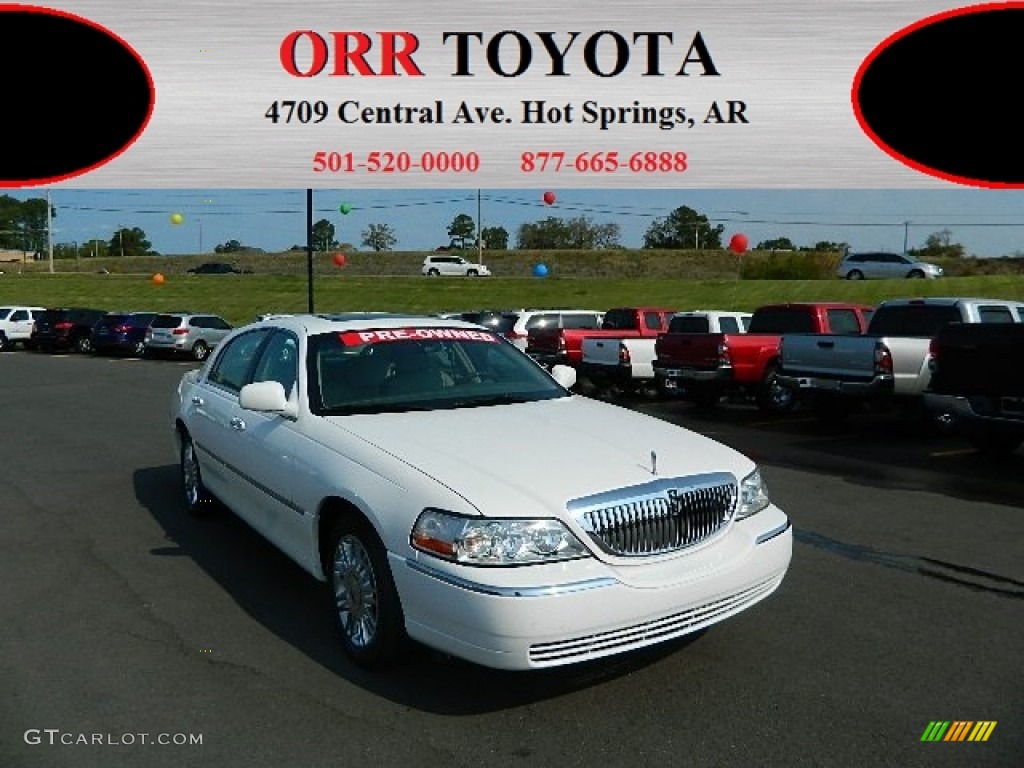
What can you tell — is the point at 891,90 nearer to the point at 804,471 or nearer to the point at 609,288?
the point at 804,471

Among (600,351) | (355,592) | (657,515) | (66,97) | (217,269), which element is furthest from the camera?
(217,269)

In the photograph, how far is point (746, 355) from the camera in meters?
14.2

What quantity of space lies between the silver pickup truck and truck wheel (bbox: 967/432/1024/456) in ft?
4.55

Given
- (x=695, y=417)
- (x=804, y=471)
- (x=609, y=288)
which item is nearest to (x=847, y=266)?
(x=609, y=288)

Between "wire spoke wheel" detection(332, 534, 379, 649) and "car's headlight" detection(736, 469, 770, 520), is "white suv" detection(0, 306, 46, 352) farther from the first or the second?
"car's headlight" detection(736, 469, 770, 520)

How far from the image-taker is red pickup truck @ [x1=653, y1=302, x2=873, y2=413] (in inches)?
548

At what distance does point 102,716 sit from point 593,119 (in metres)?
7.32

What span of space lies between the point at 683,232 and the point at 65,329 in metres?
89.7

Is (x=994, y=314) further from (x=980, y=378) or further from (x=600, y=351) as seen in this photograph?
(x=600, y=351)

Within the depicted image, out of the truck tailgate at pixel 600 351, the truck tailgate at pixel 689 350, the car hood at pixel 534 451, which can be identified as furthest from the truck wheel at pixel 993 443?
the truck tailgate at pixel 600 351

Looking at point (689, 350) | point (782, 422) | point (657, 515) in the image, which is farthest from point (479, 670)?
point (689, 350)

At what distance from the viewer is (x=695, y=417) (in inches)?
538

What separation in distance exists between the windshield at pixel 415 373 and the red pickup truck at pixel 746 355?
9.00 metres

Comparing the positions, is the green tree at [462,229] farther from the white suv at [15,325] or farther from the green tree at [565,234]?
the white suv at [15,325]
